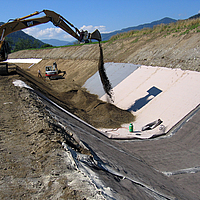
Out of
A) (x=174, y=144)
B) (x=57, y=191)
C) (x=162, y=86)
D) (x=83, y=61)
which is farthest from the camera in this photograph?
(x=83, y=61)

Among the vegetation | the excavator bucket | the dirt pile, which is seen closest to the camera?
the dirt pile

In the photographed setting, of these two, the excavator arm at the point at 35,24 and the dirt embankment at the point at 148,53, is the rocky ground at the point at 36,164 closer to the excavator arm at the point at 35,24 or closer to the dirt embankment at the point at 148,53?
the excavator arm at the point at 35,24

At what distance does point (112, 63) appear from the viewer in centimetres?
2305

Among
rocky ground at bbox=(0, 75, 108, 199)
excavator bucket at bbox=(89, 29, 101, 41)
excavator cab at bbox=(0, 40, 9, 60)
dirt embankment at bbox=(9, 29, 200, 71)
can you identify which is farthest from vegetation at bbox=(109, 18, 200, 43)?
rocky ground at bbox=(0, 75, 108, 199)

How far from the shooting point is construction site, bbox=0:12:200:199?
4.22 meters

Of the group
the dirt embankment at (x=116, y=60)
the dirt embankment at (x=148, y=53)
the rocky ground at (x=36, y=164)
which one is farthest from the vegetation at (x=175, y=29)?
the rocky ground at (x=36, y=164)

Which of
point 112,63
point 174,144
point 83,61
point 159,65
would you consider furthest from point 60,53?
point 174,144

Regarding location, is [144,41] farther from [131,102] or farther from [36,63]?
[36,63]

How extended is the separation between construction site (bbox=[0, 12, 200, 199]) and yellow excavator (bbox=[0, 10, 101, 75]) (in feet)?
1.53

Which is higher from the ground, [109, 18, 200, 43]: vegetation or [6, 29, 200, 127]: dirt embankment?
[109, 18, 200, 43]: vegetation

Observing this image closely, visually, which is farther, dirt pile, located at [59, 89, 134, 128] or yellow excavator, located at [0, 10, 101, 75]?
yellow excavator, located at [0, 10, 101, 75]

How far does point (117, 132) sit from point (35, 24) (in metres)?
11.1

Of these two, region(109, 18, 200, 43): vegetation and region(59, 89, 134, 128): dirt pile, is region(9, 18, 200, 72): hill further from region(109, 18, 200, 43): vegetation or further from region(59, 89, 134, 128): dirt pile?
region(59, 89, 134, 128): dirt pile

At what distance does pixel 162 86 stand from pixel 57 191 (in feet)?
39.7
